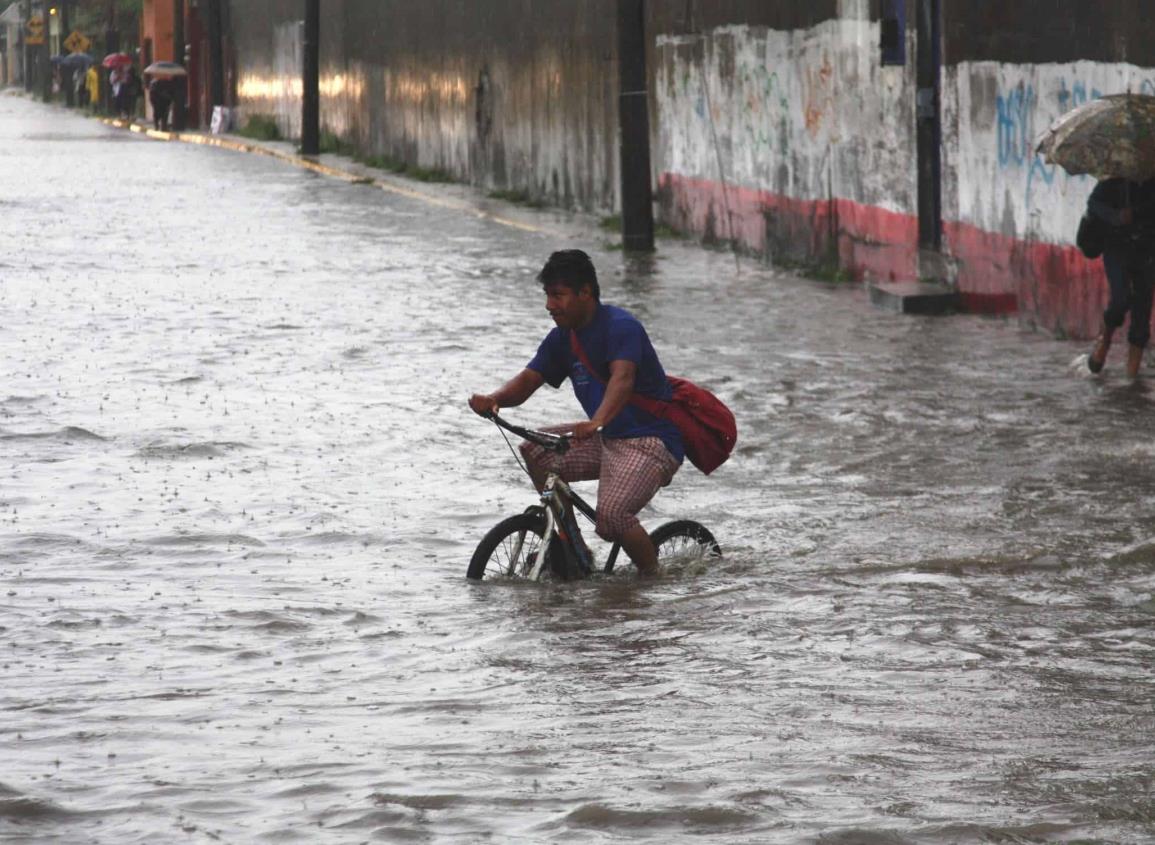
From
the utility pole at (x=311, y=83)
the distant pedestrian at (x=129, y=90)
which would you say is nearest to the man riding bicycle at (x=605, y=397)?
the utility pole at (x=311, y=83)

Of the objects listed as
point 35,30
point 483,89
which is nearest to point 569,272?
point 483,89

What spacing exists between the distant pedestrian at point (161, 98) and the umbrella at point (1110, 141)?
48.1 meters

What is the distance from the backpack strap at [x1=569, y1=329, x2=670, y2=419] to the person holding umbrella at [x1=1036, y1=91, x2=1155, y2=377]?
5.17 metres

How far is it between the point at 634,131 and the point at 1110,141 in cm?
989

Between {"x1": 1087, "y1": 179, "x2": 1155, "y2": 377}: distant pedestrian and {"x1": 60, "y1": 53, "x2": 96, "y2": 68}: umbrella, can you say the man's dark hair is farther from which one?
{"x1": 60, "y1": 53, "x2": 96, "y2": 68}: umbrella

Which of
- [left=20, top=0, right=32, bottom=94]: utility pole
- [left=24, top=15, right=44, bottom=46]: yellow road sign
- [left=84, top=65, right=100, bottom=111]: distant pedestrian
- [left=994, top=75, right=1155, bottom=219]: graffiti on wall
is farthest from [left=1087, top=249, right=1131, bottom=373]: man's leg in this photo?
[left=20, top=0, right=32, bottom=94]: utility pole

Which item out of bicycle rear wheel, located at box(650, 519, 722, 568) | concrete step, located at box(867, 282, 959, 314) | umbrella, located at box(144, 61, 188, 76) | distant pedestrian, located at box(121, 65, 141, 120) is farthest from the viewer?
distant pedestrian, located at box(121, 65, 141, 120)

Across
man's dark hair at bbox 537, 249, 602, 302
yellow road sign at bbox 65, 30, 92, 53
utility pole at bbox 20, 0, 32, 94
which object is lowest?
man's dark hair at bbox 537, 249, 602, 302

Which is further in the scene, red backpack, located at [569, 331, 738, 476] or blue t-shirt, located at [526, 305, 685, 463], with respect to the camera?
red backpack, located at [569, 331, 738, 476]

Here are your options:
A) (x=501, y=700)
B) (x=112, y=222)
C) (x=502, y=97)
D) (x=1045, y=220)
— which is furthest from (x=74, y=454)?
(x=502, y=97)

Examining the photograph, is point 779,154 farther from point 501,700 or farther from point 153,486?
point 501,700

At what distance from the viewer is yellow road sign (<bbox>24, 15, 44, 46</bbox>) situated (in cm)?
11881

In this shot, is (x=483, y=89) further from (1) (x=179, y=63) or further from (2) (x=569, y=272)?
(1) (x=179, y=63)

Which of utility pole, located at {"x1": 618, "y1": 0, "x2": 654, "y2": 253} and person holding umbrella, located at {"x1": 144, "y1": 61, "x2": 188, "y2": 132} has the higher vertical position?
person holding umbrella, located at {"x1": 144, "y1": 61, "x2": 188, "y2": 132}
